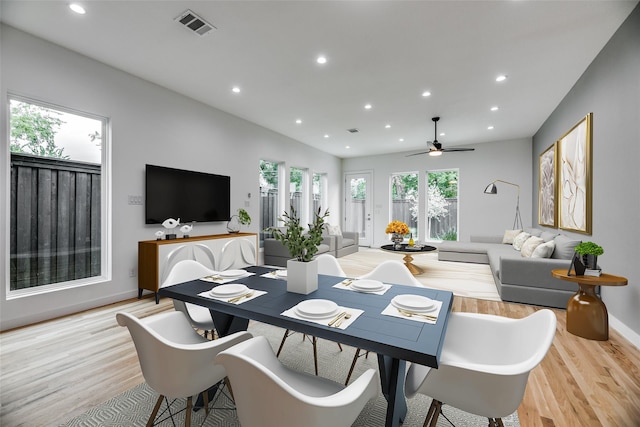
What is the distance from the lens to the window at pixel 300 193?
7.14 m

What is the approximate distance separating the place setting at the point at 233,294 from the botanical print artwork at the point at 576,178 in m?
3.97

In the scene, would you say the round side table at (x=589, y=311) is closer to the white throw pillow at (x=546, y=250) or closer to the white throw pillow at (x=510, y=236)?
the white throw pillow at (x=546, y=250)

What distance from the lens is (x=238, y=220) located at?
520 cm

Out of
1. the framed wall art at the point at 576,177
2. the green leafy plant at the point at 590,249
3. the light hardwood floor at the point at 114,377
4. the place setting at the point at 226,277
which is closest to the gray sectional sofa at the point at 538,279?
the framed wall art at the point at 576,177

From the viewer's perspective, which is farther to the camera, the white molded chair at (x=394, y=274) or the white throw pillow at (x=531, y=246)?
the white throw pillow at (x=531, y=246)

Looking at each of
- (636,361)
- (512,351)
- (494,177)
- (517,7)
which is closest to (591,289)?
(636,361)

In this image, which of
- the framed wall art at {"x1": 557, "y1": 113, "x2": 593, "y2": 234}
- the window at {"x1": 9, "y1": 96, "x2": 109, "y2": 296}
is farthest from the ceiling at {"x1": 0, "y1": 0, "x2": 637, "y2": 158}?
the window at {"x1": 9, "y1": 96, "x2": 109, "y2": 296}

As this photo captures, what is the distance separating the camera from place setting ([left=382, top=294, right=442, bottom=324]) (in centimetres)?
129

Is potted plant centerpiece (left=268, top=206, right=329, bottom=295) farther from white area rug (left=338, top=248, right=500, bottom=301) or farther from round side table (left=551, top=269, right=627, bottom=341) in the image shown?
white area rug (left=338, top=248, right=500, bottom=301)

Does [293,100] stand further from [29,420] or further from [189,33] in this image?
[29,420]

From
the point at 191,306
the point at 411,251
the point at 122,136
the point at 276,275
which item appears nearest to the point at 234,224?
the point at 122,136

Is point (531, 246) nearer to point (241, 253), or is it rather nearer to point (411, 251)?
point (411, 251)

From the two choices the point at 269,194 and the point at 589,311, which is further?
the point at 269,194

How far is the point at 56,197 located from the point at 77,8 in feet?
6.19
